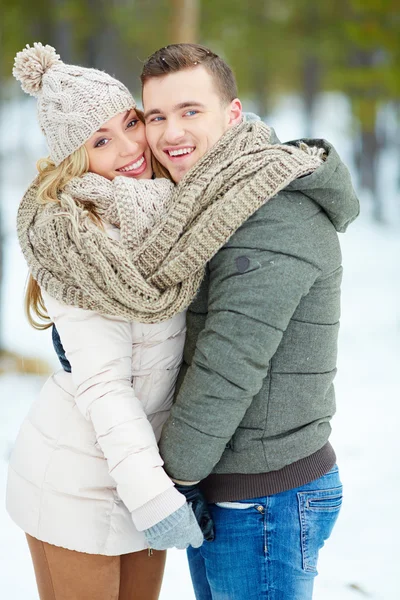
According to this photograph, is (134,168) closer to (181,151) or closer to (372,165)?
(181,151)

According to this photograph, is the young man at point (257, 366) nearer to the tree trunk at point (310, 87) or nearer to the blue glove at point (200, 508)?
the blue glove at point (200, 508)

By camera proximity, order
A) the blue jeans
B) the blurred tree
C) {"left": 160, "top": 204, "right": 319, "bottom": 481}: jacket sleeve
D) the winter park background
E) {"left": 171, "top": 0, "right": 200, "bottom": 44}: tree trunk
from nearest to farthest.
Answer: {"left": 160, "top": 204, "right": 319, "bottom": 481}: jacket sleeve < the blue jeans < the winter park background < {"left": 171, "top": 0, "right": 200, "bottom": 44}: tree trunk < the blurred tree

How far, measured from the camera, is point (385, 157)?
21.8 metres

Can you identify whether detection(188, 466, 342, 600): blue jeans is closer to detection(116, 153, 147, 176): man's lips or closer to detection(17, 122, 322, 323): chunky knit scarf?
detection(17, 122, 322, 323): chunky knit scarf

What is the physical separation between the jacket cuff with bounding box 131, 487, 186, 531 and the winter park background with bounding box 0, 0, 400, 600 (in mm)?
1592

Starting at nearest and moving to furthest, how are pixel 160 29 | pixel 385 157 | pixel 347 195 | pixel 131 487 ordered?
pixel 131 487
pixel 347 195
pixel 160 29
pixel 385 157

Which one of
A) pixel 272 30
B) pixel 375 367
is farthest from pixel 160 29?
pixel 375 367

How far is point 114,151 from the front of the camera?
6.39ft

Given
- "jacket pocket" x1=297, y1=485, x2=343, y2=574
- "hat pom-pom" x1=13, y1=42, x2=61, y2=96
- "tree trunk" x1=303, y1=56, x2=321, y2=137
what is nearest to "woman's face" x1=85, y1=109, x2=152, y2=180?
"hat pom-pom" x1=13, y1=42, x2=61, y2=96

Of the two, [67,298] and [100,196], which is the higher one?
[100,196]

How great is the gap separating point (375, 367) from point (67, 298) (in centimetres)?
501

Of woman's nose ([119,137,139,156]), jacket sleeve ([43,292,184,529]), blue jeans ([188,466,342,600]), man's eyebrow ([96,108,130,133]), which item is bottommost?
blue jeans ([188,466,342,600])

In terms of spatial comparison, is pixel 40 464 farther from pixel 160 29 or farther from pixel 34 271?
pixel 160 29

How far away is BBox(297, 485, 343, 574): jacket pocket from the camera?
5.67 ft
